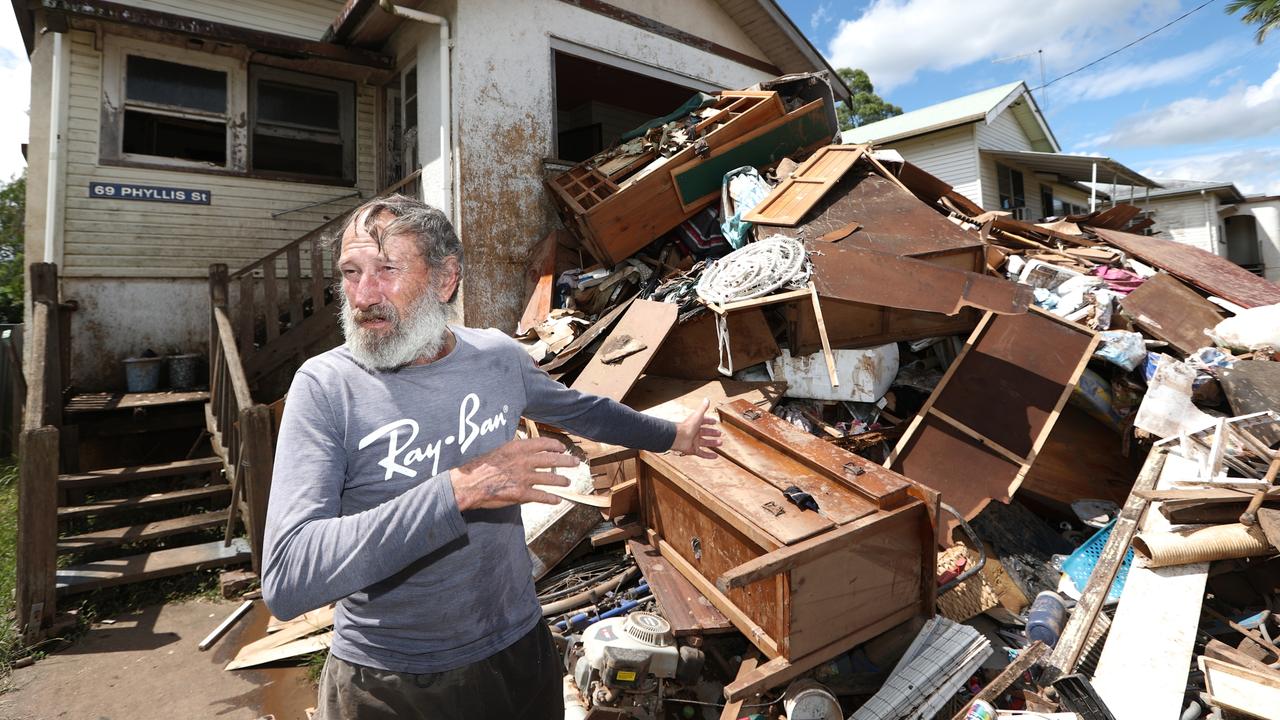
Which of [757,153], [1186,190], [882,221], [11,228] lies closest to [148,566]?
[882,221]

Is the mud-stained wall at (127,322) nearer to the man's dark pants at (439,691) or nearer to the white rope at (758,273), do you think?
the white rope at (758,273)

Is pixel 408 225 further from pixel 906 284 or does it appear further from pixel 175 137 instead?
pixel 175 137

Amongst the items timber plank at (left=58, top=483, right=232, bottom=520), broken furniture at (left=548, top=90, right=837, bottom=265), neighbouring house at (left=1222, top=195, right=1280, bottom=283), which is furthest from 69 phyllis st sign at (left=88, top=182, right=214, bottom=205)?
neighbouring house at (left=1222, top=195, right=1280, bottom=283)

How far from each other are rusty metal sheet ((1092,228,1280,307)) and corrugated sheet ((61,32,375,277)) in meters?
9.87

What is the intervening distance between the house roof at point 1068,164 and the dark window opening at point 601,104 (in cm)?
902

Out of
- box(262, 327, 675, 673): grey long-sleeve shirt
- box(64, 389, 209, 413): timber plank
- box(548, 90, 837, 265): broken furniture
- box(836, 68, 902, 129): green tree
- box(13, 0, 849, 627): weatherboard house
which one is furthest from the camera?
box(836, 68, 902, 129): green tree

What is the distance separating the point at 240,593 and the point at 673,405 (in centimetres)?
375

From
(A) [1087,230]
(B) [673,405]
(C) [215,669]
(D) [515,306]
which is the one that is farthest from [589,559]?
(A) [1087,230]

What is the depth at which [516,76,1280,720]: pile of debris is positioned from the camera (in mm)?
2770

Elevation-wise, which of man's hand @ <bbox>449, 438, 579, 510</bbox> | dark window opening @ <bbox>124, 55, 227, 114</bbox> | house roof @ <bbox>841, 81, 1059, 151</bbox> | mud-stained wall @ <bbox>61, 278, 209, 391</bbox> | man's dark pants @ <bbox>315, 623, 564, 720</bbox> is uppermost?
house roof @ <bbox>841, 81, 1059, 151</bbox>

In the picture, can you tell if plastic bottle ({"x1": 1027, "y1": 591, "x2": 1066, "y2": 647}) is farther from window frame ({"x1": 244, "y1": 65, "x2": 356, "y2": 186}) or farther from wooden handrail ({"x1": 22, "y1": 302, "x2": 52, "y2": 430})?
window frame ({"x1": 244, "y1": 65, "x2": 356, "y2": 186})

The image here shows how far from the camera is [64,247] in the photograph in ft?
24.1

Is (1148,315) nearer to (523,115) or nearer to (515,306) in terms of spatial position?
(515,306)

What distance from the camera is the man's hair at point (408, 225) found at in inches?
70.5
